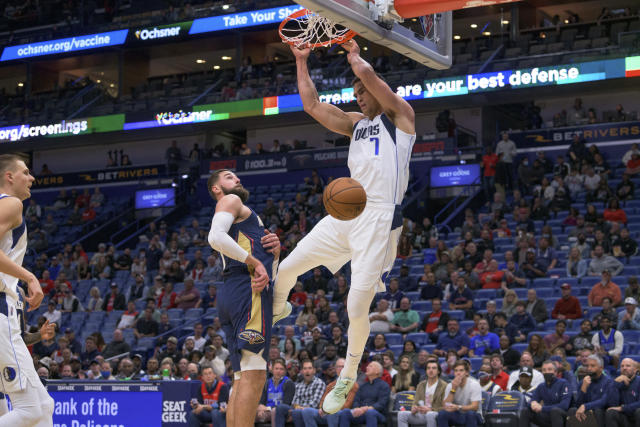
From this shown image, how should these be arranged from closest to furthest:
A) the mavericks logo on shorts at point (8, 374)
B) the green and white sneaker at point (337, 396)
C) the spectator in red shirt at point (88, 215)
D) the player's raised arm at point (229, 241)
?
the mavericks logo on shorts at point (8, 374)
the green and white sneaker at point (337, 396)
the player's raised arm at point (229, 241)
the spectator in red shirt at point (88, 215)

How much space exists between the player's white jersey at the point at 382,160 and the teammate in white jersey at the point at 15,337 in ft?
8.09

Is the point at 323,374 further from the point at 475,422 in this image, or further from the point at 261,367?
the point at 261,367

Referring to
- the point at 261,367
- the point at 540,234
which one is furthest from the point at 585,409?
the point at 540,234

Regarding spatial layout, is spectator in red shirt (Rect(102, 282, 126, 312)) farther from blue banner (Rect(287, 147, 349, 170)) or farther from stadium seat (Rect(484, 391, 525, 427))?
stadium seat (Rect(484, 391, 525, 427))

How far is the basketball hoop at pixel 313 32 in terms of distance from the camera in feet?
22.9

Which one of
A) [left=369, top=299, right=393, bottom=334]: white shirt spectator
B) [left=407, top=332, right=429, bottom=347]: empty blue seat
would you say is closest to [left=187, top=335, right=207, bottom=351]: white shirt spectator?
[left=369, top=299, right=393, bottom=334]: white shirt spectator

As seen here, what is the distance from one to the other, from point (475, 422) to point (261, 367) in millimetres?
5815

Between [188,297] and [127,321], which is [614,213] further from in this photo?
[127,321]

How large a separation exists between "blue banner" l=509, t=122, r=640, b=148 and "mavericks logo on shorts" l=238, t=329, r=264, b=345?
17705 millimetres

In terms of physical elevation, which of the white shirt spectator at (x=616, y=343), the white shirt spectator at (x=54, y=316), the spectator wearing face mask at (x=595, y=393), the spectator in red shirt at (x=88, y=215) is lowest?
the spectator wearing face mask at (x=595, y=393)

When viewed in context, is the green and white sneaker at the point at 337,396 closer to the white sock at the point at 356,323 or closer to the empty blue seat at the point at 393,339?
the white sock at the point at 356,323

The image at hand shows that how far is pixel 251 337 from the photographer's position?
6.80 m

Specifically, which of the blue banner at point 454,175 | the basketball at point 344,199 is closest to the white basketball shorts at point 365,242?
the basketball at point 344,199

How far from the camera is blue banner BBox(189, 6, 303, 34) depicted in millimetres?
26733
